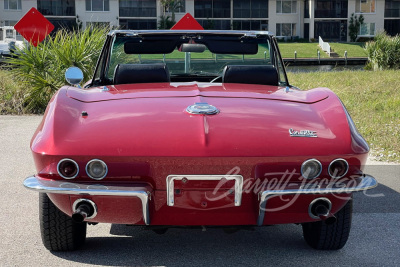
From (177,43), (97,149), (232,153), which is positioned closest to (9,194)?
(177,43)

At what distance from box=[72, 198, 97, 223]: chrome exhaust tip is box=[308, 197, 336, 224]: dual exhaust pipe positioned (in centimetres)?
121

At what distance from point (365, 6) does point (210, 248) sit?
2811 inches

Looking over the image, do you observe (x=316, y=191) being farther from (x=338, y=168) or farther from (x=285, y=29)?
(x=285, y=29)

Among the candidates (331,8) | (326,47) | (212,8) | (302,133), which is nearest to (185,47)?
(302,133)

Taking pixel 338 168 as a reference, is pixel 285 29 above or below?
below

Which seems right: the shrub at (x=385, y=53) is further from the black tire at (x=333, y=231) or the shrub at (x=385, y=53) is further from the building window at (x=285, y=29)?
the building window at (x=285, y=29)

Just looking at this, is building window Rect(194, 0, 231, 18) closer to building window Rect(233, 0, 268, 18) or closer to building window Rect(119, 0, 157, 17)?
building window Rect(233, 0, 268, 18)

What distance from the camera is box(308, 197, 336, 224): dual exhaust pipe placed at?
3898 mm

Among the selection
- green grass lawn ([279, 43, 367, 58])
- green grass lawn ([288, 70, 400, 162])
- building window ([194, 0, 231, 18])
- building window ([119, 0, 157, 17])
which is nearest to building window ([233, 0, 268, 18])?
building window ([194, 0, 231, 18])

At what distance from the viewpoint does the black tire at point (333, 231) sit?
4300 mm

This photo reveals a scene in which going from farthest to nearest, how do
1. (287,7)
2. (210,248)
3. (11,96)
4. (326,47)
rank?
(287,7)
(326,47)
(11,96)
(210,248)

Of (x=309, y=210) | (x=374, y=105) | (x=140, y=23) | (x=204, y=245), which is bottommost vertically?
(x=374, y=105)

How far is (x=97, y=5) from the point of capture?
68.7m

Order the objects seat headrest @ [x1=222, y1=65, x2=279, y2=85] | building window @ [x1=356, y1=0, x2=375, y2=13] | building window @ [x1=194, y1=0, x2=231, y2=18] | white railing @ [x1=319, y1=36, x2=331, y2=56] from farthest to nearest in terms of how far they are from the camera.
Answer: building window @ [x1=356, y1=0, x2=375, y2=13] < building window @ [x1=194, y1=0, x2=231, y2=18] < white railing @ [x1=319, y1=36, x2=331, y2=56] < seat headrest @ [x1=222, y1=65, x2=279, y2=85]
